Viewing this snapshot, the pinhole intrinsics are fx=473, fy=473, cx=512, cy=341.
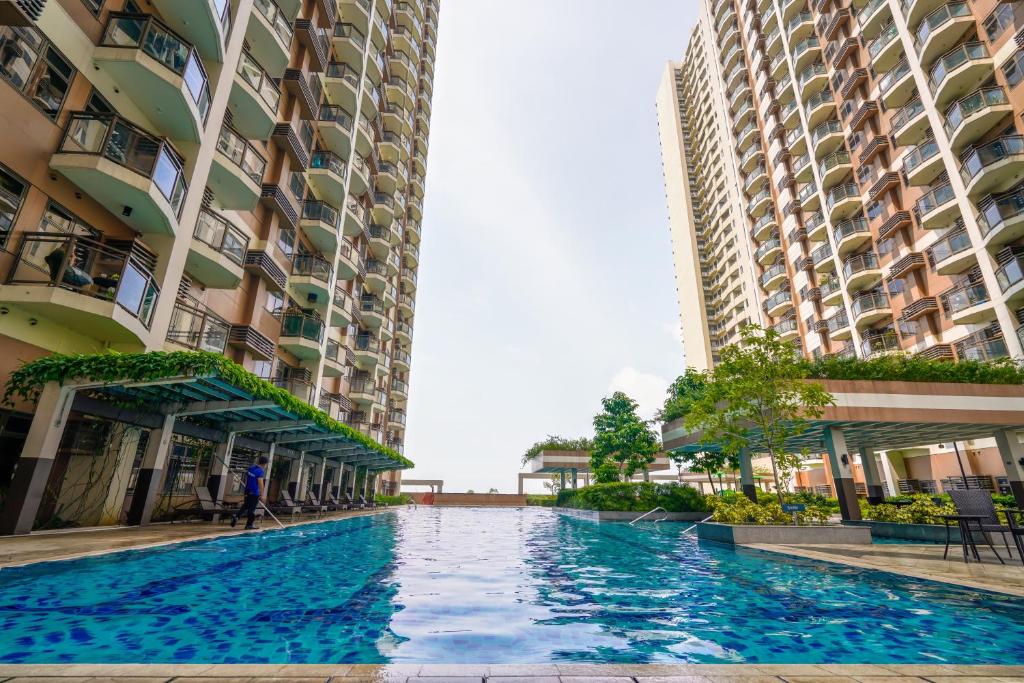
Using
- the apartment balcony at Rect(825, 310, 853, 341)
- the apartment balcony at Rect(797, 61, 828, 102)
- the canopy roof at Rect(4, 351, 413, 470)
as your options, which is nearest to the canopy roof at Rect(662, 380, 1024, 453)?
the canopy roof at Rect(4, 351, 413, 470)

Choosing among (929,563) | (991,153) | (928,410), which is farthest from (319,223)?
(991,153)

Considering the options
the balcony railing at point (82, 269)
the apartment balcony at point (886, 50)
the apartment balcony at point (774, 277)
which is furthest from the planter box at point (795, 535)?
the apartment balcony at point (774, 277)

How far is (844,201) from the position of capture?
37.6 m

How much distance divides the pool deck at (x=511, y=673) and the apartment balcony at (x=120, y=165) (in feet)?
43.9

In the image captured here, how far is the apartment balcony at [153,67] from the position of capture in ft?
44.1

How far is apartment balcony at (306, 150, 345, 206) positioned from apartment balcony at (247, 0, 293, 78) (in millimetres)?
5120

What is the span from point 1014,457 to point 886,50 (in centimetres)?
2907

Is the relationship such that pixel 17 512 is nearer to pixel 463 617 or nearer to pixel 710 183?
pixel 463 617

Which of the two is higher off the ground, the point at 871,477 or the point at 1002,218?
the point at 1002,218

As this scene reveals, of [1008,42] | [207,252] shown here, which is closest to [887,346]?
[1008,42]

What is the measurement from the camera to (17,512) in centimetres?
1031

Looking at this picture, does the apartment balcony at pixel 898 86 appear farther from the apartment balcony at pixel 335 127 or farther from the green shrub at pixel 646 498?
the apartment balcony at pixel 335 127

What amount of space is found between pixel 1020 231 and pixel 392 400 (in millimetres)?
46685

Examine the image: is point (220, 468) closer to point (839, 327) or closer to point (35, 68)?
point (35, 68)
